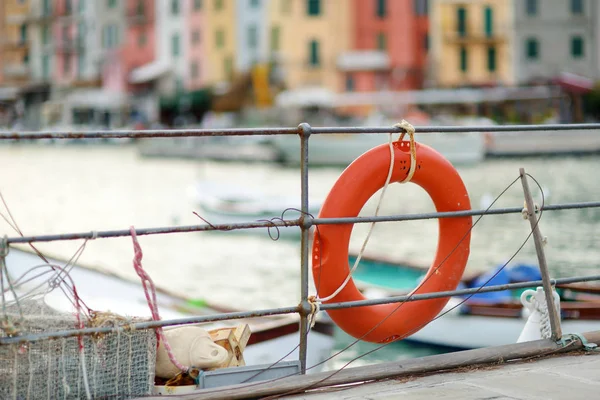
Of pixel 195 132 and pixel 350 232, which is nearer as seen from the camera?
pixel 195 132

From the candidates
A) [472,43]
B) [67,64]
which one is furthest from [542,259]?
[67,64]

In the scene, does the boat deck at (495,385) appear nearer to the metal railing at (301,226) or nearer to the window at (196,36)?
the metal railing at (301,226)

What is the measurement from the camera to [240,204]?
60.4ft

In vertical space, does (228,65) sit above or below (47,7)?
below

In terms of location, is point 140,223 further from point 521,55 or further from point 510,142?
point 521,55

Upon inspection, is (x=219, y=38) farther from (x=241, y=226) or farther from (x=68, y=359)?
(x=68, y=359)

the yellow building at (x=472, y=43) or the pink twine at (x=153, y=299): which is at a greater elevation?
the yellow building at (x=472, y=43)

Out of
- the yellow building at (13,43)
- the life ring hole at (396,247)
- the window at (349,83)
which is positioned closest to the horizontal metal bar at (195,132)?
the life ring hole at (396,247)

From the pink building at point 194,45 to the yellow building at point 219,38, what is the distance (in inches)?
14.6

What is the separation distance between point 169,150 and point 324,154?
9.70m

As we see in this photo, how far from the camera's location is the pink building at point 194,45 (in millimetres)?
53531

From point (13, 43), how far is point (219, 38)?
19.0 metres

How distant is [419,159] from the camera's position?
352cm

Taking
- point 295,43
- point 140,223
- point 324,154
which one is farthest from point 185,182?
point 295,43
